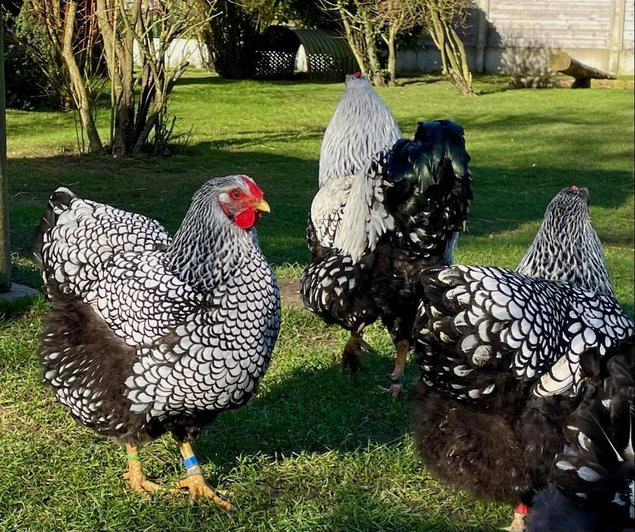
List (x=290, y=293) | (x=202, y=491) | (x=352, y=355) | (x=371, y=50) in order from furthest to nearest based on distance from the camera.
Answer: (x=371, y=50)
(x=290, y=293)
(x=352, y=355)
(x=202, y=491)

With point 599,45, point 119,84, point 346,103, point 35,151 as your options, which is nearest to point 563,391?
point 346,103

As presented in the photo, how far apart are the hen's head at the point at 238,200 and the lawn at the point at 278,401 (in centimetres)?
116

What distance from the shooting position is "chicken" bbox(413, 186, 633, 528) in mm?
3176

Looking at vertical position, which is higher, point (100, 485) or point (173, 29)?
point (173, 29)

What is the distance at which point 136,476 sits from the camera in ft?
12.2

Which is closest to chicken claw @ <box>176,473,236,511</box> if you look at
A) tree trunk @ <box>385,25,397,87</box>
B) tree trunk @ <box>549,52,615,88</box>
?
tree trunk @ <box>385,25,397,87</box>

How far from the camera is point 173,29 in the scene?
10531 millimetres

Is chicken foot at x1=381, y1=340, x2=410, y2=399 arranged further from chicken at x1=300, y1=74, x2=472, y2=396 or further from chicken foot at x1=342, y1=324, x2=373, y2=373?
chicken foot at x1=342, y1=324, x2=373, y2=373

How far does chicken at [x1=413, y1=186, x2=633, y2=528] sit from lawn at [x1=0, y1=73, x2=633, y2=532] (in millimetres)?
409

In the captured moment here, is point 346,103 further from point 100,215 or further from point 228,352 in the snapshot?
point 228,352

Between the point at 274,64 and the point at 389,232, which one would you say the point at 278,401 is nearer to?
the point at 389,232

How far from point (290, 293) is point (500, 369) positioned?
320cm

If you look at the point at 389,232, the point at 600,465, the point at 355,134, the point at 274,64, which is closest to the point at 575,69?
the point at 274,64

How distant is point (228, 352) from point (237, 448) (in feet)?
2.88
